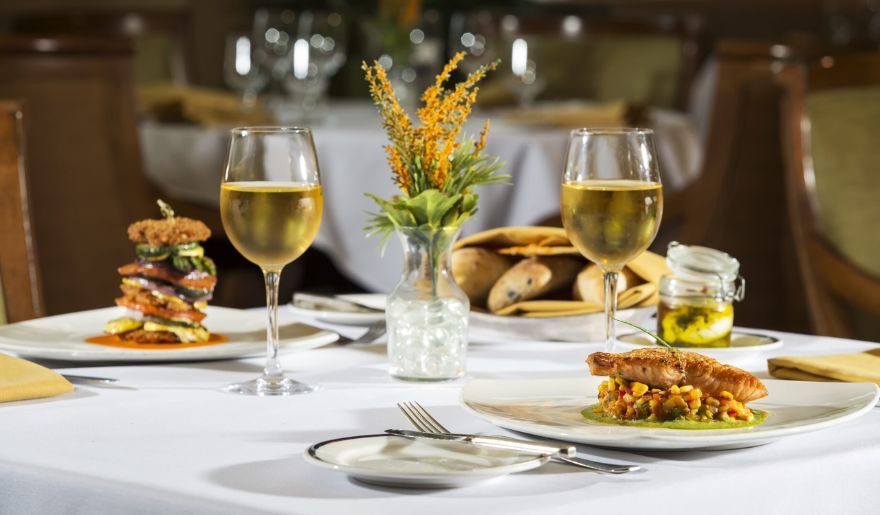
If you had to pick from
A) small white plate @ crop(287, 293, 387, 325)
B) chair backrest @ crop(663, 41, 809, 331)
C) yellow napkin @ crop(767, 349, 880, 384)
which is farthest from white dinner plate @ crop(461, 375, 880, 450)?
chair backrest @ crop(663, 41, 809, 331)

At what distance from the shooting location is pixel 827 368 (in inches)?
49.2

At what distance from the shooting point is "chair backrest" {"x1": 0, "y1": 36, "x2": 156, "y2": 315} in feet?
11.6

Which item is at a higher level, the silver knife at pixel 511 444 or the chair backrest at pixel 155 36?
the chair backrest at pixel 155 36

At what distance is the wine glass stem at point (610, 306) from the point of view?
124cm

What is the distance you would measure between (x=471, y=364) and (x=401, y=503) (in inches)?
20.4

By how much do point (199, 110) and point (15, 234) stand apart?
2.10 m

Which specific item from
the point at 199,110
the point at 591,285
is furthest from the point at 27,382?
the point at 199,110

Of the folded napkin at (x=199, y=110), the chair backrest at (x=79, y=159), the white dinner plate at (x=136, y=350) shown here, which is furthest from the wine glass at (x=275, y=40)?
the white dinner plate at (x=136, y=350)

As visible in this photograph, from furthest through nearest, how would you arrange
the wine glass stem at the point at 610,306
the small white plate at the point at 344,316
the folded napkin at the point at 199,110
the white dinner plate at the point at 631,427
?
the folded napkin at the point at 199,110, the small white plate at the point at 344,316, the wine glass stem at the point at 610,306, the white dinner plate at the point at 631,427

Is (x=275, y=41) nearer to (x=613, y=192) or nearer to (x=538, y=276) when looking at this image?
(x=538, y=276)

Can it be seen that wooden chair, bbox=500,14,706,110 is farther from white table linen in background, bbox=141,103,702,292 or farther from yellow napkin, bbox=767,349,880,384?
yellow napkin, bbox=767,349,880,384

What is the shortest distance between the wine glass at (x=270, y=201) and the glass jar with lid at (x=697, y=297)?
1.35 feet

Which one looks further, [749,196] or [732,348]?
[749,196]

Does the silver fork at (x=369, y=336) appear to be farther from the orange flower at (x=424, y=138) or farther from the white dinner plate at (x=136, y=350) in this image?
the orange flower at (x=424, y=138)
